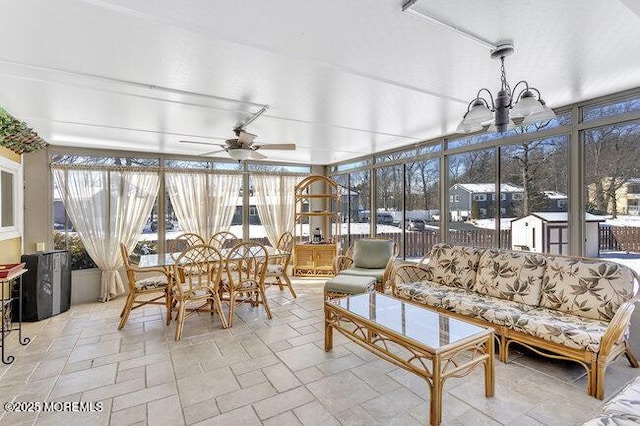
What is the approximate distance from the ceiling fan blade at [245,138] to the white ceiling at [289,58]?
0.73 feet

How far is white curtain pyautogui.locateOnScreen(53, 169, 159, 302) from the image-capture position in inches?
182

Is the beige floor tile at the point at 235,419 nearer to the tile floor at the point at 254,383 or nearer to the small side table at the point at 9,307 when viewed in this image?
the tile floor at the point at 254,383

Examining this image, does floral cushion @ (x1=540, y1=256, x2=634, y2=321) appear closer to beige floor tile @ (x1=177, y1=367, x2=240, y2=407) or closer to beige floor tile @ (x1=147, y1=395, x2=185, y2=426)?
beige floor tile @ (x1=177, y1=367, x2=240, y2=407)

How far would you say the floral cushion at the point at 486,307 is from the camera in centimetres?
265

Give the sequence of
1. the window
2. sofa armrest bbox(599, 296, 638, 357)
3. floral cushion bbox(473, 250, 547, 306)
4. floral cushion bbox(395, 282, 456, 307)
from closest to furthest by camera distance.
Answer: sofa armrest bbox(599, 296, 638, 357)
floral cushion bbox(473, 250, 547, 306)
floral cushion bbox(395, 282, 456, 307)
the window

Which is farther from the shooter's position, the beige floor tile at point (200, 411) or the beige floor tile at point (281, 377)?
the beige floor tile at point (281, 377)

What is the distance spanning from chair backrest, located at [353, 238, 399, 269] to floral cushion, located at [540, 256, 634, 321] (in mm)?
1883

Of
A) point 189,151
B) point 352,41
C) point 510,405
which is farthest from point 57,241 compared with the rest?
point 510,405

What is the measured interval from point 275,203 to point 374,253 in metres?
2.58

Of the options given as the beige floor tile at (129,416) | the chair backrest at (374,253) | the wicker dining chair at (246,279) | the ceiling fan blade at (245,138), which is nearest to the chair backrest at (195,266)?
the wicker dining chair at (246,279)

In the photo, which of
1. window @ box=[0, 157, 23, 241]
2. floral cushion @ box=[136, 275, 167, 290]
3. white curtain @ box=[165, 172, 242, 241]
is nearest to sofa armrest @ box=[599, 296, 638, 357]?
floral cushion @ box=[136, 275, 167, 290]

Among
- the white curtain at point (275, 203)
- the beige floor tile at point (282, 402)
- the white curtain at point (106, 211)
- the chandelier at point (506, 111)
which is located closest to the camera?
the chandelier at point (506, 111)

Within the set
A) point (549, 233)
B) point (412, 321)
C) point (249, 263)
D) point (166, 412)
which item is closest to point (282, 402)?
point (166, 412)

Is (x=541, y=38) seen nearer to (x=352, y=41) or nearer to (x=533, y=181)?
(x=352, y=41)
